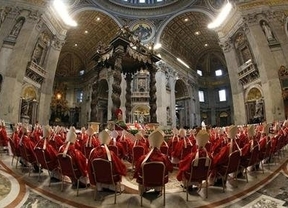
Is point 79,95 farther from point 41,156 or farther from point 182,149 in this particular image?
Answer: point 41,156

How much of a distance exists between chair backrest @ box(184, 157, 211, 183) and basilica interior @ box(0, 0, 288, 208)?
34 centimetres

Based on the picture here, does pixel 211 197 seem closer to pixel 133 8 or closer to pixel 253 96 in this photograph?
pixel 253 96

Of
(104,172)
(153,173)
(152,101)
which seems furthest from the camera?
(152,101)

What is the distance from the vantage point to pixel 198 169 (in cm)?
331

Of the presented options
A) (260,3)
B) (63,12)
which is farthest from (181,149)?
(63,12)

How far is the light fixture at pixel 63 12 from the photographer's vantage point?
1752 cm

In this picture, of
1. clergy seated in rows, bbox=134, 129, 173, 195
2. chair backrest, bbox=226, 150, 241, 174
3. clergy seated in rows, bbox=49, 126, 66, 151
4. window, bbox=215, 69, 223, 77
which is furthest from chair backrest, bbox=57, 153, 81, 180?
window, bbox=215, 69, 223, 77

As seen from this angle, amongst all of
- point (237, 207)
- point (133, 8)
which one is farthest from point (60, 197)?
point (133, 8)

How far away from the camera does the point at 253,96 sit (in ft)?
54.0

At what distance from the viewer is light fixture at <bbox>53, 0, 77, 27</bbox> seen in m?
17.5

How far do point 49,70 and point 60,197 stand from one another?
1703 cm

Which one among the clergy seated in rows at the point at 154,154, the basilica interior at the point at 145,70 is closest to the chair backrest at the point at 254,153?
the basilica interior at the point at 145,70

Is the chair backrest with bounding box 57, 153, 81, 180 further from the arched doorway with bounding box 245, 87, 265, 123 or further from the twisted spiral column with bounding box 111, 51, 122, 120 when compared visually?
the arched doorway with bounding box 245, 87, 265, 123

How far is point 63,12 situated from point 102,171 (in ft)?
64.9
